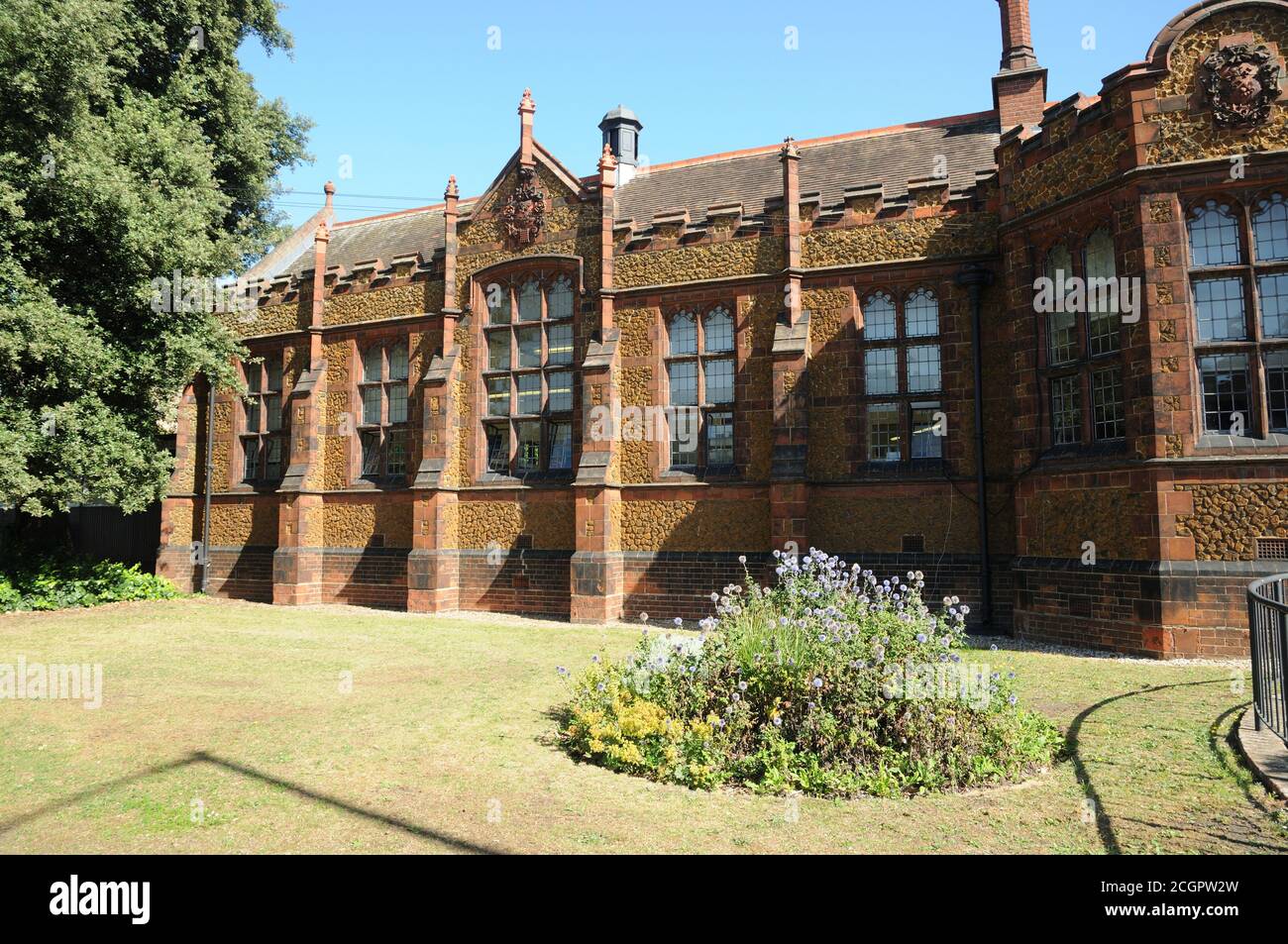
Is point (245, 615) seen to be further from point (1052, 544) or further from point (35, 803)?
point (1052, 544)

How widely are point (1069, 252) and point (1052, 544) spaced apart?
478 cm

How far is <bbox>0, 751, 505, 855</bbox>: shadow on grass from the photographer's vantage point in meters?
4.62

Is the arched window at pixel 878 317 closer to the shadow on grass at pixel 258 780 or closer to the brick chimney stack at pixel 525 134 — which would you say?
the brick chimney stack at pixel 525 134

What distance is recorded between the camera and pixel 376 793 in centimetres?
548

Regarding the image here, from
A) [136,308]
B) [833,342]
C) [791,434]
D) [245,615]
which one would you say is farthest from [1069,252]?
[136,308]

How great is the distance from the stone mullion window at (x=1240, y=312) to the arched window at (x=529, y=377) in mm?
11573

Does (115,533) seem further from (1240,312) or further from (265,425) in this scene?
(1240,312)

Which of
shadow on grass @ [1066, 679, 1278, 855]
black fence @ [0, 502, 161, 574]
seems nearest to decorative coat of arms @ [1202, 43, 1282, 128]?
shadow on grass @ [1066, 679, 1278, 855]

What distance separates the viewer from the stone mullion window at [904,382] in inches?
577

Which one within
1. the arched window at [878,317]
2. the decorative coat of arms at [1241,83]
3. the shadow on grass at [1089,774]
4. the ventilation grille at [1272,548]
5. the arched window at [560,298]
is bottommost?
the shadow on grass at [1089,774]

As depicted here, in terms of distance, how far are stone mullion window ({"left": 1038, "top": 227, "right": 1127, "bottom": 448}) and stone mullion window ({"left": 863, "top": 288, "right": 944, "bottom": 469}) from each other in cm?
209

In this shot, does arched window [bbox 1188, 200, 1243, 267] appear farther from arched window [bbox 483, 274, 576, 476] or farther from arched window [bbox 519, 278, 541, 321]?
arched window [bbox 519, 278, 541, 321]

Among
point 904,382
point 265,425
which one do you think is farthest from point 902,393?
point 265,425

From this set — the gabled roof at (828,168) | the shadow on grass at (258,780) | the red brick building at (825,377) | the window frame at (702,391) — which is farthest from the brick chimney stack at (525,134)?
the shadow on grass at (258,780)
